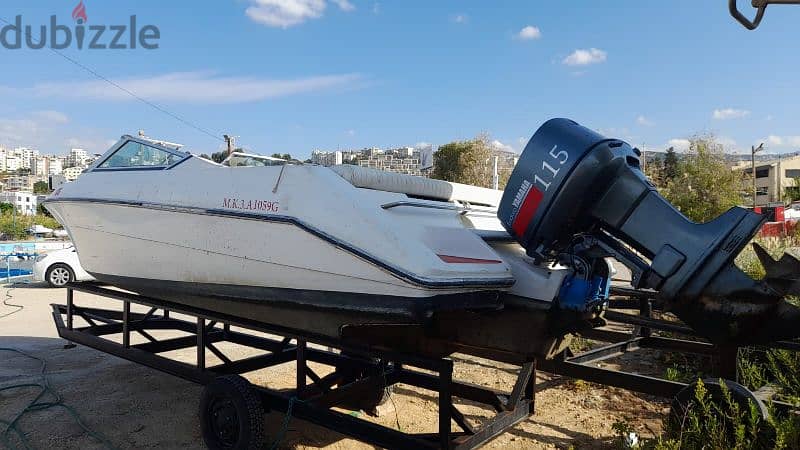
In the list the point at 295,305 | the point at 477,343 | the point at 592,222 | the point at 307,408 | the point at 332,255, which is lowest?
the point at 307,408

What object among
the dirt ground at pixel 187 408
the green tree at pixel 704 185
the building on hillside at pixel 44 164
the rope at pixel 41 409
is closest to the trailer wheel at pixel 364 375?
the dirt ground at pixel 187 408

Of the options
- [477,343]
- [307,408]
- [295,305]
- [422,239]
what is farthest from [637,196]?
[307,408]

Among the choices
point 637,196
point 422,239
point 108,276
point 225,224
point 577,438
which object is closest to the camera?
point 637,196

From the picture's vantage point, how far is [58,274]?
38.3 ft

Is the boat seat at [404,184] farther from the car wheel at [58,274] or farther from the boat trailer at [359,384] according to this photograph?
the car wheel at [58,274]

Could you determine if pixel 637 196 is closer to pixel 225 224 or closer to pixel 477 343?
pixel 477 343

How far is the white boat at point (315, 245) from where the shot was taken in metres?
2.86

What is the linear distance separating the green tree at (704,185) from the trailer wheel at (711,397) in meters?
15.2

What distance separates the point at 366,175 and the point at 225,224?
39.0 inches

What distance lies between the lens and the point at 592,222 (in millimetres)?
2877

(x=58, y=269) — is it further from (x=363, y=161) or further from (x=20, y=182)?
(x=20, y=182)

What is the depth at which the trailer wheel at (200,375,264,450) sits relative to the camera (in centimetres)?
325

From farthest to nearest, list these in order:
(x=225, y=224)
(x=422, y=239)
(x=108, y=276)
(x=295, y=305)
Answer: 1. (x=108, y=276)
2. (x=225, y=224)
3. (x=295, y=305)
4. (x=422, y=239)

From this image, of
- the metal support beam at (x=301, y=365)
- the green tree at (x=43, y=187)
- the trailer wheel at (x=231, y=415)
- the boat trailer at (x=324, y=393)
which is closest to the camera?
the boat trailer at (x=324, y=393)
